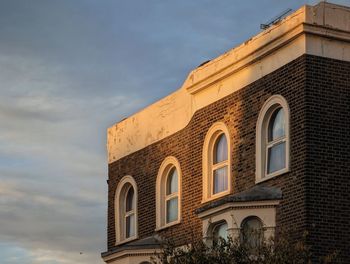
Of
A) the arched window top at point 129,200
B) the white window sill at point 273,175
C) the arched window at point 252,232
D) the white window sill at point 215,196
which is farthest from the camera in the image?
the arched window top at point 129,200

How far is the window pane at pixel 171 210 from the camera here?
2800cm

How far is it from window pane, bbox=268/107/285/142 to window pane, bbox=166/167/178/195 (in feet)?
17.1

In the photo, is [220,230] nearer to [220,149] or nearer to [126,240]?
[220,149]

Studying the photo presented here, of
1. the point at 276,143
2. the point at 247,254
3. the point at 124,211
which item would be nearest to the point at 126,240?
the point at 124,211

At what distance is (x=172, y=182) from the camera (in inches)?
1120

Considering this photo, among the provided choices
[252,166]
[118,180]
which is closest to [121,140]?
[118,180]

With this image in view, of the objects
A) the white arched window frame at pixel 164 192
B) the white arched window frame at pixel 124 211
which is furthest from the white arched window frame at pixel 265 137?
the white arched window frame at pixel 124 211

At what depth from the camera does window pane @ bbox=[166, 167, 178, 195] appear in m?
28.3

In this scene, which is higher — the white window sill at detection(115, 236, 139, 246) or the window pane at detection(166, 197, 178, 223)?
the window pane at detection(166, 197, 178, 223)

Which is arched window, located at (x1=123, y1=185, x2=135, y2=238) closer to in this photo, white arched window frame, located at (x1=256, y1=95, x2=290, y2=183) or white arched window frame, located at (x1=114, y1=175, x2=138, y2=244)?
white arched window frame, located at (x1=114, y1=175, x2=138, y2=244)

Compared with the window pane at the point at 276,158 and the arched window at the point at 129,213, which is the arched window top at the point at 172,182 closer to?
the arched window at the point at 129,213

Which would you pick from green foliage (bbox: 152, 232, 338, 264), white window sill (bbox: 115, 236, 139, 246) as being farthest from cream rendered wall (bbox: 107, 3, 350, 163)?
green foliage (bbox: 152, 232, 338, 264)

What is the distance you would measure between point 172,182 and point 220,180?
3.00 meters

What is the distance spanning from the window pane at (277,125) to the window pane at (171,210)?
17.1ft
